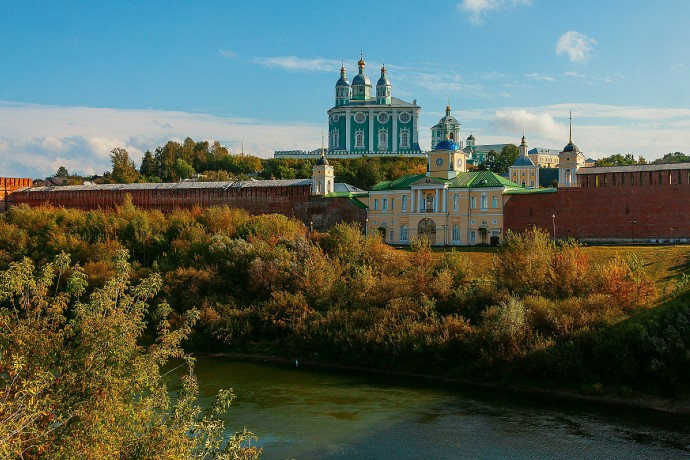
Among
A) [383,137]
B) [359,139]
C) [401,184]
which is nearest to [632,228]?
[401,184]

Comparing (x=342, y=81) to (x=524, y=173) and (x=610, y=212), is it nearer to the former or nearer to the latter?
(x=524, y=173)

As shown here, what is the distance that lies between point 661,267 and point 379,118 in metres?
39.0

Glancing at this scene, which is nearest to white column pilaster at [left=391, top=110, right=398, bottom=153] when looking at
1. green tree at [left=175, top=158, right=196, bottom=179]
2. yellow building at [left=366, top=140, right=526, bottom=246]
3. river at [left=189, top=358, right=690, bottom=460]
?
green tree at [left=175, top=158, right=196, bottom=179]

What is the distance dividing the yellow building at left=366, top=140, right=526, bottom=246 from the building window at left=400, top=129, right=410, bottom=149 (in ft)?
84.2

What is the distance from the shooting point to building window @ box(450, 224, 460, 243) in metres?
34.8

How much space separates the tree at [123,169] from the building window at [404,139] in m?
20.2

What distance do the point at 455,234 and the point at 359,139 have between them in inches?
1159

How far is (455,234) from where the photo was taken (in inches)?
1373

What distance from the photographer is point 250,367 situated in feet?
73.8

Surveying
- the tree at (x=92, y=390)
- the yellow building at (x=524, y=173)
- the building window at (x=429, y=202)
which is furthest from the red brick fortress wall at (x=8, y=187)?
the tree at (x=92, y=390)

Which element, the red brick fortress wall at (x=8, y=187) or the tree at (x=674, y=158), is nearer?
the red brick fortress wall at (x=8, y=187)

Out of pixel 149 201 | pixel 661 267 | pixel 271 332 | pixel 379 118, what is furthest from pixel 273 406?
pixel 379 118

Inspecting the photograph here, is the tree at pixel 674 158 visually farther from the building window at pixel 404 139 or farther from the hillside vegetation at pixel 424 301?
the hillside vegetation at pixel 424 301

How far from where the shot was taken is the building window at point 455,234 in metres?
34.8
